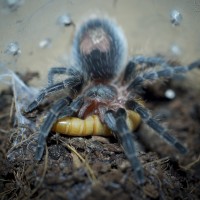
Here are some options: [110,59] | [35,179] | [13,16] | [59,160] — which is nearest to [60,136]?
[59,160]

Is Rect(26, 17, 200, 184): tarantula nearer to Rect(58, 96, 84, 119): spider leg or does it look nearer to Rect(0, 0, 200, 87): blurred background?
Rect(58, 96, 84, 119): spider leg

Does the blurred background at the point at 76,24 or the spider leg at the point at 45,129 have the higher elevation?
the blurred background at the point at 76,24

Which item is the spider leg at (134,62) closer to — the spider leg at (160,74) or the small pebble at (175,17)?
the spider leg at (160,74)

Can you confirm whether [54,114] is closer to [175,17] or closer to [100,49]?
[100,49]

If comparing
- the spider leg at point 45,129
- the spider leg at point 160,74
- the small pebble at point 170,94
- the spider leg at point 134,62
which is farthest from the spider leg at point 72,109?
the small pebble at point 170,94

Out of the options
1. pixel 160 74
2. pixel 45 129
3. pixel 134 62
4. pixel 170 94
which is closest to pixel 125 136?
pixel 45 129

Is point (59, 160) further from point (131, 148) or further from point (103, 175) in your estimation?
point (131, 148)
